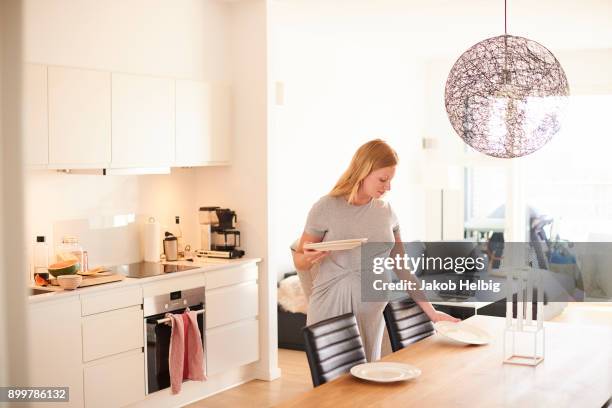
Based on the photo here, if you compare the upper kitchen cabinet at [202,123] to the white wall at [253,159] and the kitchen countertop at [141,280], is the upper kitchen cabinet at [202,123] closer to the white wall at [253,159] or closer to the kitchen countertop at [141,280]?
the white wall at [253,159]

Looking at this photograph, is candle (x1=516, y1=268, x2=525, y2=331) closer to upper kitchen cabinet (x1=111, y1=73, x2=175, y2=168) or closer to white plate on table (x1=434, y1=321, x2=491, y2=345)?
white plate on table (x1=434, y1=321, x2=491, y2=345)

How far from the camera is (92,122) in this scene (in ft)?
13.9

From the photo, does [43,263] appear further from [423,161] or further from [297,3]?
[423,161]

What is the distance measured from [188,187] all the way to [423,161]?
4125mm

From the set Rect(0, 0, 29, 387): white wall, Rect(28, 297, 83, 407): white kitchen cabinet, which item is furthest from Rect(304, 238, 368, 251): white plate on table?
Rect(0, 0, 29, 387): white wall

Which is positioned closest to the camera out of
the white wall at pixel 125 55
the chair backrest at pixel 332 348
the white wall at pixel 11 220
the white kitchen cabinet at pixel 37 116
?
the white wall at pixel 11 220

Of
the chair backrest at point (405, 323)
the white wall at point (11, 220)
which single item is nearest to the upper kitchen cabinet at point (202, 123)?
the chair backrest at point (405, 323)

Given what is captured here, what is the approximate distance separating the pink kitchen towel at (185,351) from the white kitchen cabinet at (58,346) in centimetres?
65

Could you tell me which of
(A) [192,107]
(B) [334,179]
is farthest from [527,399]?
(B) [334,179]

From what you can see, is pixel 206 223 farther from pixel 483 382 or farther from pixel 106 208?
pixel 483 382

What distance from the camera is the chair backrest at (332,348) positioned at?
283 cm

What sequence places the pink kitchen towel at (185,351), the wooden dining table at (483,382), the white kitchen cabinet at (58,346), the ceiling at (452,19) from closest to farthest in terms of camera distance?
the wooden dining table at (483,382) → the white kitchen cabinet at (58,346) → the pink kitchen towel at (185,351) → the ceiling at (452,19)

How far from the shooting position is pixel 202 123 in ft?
16.6

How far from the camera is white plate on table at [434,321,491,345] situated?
3277 mm
